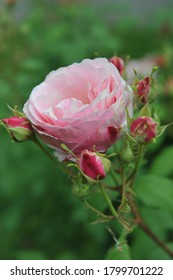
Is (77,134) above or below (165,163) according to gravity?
above

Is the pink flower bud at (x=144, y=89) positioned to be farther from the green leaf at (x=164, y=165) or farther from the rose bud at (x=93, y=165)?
the green leaf at (x=164, y=165)

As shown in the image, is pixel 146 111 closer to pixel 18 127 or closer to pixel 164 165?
pixel 18 127

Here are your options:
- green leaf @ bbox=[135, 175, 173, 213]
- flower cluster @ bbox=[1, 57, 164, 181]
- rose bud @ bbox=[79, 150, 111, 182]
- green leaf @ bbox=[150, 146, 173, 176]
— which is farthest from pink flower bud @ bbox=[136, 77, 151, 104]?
green leaf @ bbox=[150, 146, 173, 176]

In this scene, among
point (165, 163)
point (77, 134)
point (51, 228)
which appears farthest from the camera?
point (51, 228)

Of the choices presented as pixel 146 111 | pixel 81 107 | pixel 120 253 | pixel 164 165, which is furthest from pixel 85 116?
pixel 164 165

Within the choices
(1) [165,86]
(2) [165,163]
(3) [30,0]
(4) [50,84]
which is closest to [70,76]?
(4) [50,84]

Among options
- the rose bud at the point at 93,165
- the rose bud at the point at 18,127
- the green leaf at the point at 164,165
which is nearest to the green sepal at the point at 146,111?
the rose bud at the point at 93,165

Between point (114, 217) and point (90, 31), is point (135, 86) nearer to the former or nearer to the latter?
point (114, 217)
